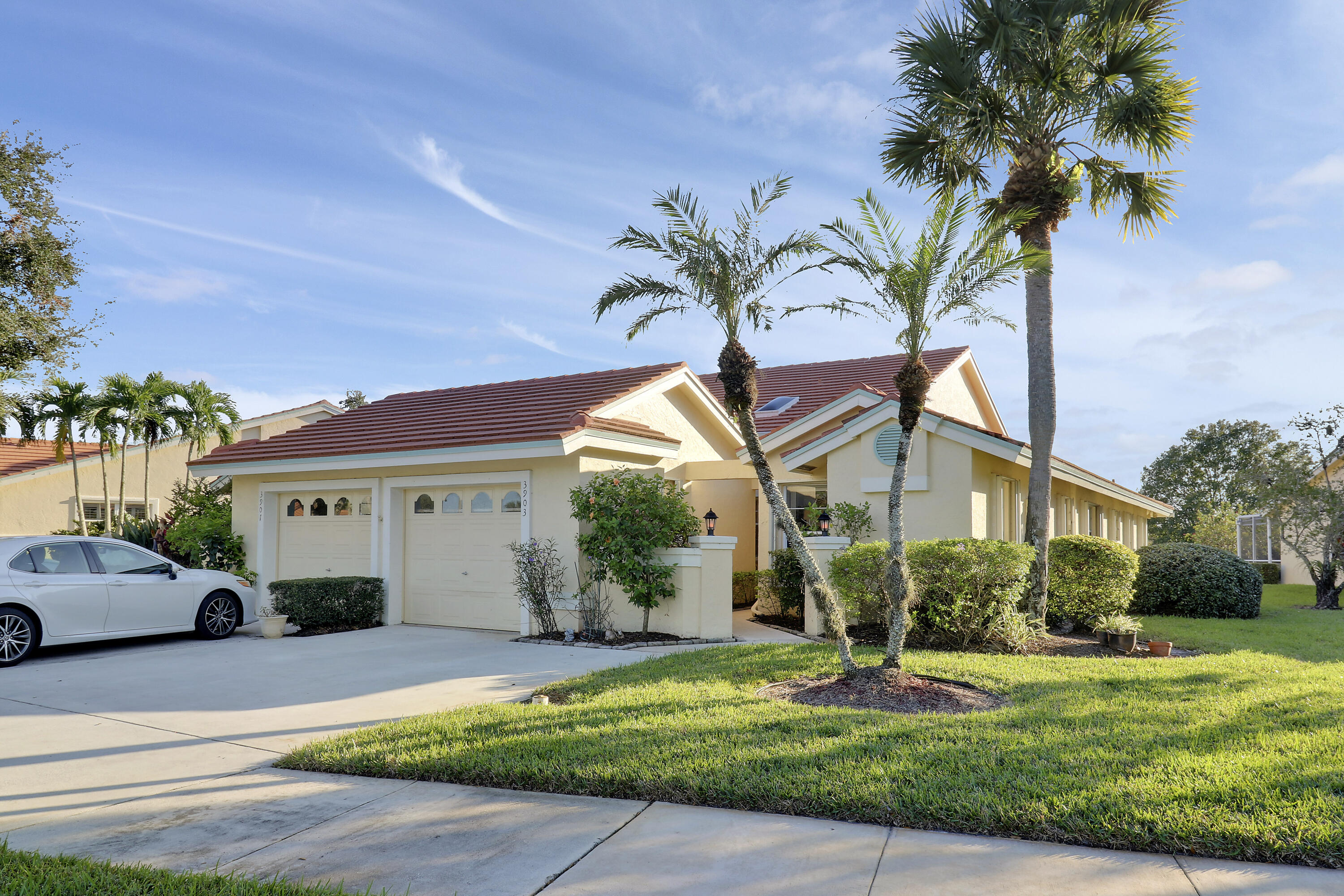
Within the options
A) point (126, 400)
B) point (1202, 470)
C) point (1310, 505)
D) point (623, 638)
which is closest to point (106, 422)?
point (126, 400)

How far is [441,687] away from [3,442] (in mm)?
25253

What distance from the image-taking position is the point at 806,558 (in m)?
8.12

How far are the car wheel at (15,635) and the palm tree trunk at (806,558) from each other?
30.2ft

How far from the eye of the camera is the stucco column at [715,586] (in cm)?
1198

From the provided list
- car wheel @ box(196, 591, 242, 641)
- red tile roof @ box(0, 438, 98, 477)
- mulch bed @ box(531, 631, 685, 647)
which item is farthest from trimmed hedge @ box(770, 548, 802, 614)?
red tile roof @ box(0, 438, 98, 477)

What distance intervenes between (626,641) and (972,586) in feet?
15.8

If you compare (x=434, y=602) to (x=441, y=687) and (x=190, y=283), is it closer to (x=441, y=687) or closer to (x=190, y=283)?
(x=441, y=687)

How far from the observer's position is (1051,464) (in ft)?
44.5

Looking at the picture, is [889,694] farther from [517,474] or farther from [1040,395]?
[517,474]

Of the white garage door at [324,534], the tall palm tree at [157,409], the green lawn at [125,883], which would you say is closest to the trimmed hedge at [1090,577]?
the green lawn at [125,883]

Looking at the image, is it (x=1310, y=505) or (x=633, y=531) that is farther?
(x=1310, y=505)

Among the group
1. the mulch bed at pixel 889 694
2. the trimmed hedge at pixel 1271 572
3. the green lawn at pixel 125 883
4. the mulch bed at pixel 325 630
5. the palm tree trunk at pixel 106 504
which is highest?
the palm tree trunk at pixel 106 504

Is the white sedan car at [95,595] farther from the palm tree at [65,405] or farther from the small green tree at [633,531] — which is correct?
the palm tree at [65,405]

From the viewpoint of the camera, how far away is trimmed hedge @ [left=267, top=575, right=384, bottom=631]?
13078 mm
